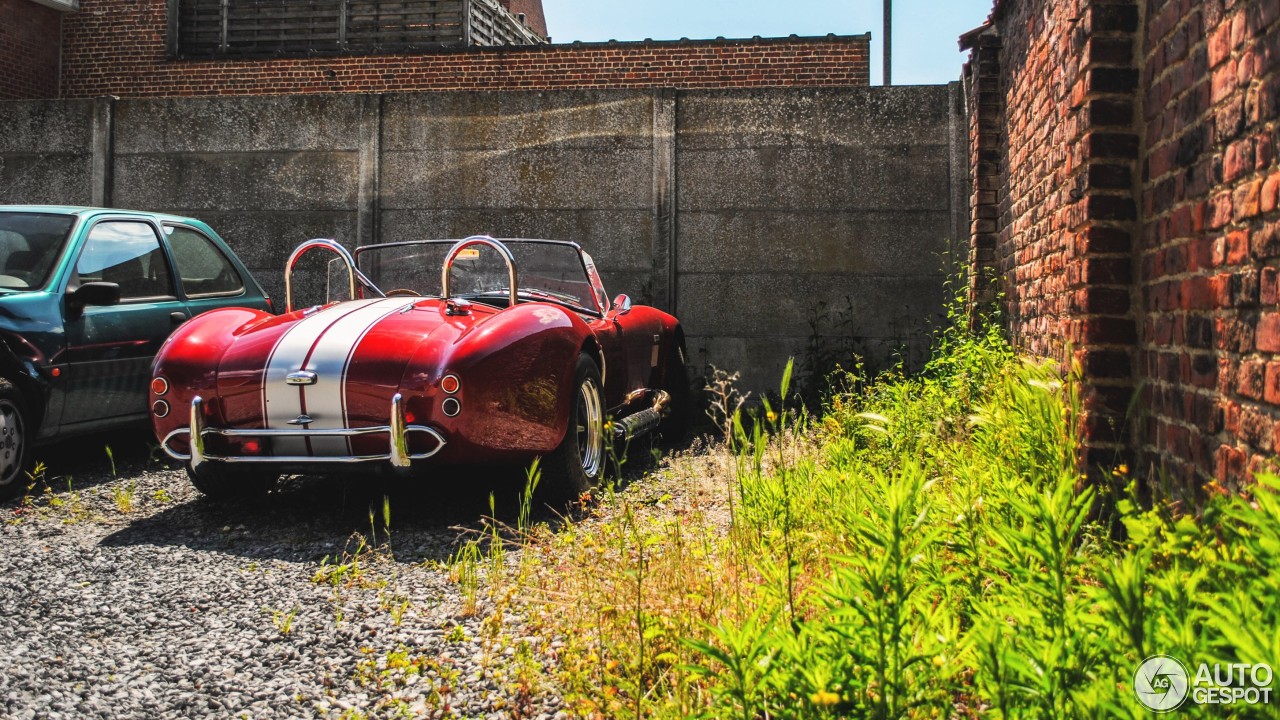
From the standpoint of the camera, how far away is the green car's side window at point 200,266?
6.35 metres

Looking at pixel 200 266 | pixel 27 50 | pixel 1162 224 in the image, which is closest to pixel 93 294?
pixel 200 266

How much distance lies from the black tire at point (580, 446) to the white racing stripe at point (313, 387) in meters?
0.96

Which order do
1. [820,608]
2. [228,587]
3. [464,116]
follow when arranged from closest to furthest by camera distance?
[820,608] < [228,587] < [464,116]

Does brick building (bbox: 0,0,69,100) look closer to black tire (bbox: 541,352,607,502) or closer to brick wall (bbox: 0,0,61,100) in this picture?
brick wall (bbox: 0,0,61,100)

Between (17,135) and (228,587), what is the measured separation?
7.25m

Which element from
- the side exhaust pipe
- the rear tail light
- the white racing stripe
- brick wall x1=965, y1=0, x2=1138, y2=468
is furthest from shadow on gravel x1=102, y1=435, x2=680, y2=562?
brick wall x1=965, y1=0, x2=1138, y2=468

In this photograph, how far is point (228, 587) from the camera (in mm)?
3520

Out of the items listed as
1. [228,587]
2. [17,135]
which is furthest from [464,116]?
[228,587]

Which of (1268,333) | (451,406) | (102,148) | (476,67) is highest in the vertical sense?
(476,67)

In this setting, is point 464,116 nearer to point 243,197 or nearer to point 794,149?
point 243,197

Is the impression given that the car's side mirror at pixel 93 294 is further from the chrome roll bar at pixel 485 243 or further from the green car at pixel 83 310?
the chrome roll bar at pixel 485 243

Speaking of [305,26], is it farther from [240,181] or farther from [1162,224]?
[1162,224]

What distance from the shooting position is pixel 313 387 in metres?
4.29

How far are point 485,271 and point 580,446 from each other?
3.92 feet
